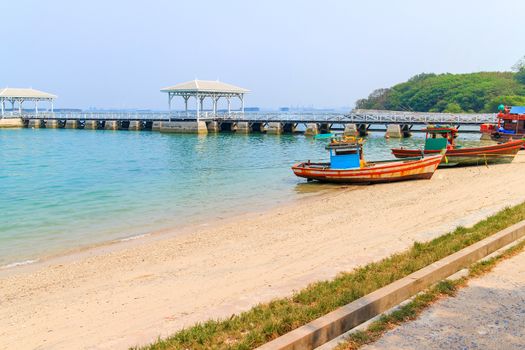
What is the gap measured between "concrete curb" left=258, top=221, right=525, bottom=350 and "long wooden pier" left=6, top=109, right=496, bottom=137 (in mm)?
46507

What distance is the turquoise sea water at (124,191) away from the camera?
15.2m

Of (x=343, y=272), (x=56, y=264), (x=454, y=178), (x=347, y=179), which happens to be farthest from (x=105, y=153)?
(x=343, y=272)

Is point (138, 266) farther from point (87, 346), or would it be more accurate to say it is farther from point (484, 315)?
point (484, 315)

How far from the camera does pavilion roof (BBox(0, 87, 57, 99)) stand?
276 ft

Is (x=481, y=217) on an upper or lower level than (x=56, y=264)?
upper

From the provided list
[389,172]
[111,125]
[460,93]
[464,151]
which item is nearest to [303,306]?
[389,172]

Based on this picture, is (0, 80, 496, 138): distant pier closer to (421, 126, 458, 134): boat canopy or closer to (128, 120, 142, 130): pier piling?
(128, 120, 142, 130): pier piling

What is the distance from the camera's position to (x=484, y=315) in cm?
568

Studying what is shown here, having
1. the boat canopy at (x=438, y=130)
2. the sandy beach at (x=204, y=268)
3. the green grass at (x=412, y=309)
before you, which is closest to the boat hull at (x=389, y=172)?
the boat canopy at (x=438, y=130)

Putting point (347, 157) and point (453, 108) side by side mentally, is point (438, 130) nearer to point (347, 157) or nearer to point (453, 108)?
point (347, 157)

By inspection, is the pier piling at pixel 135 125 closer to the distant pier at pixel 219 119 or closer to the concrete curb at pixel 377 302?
the distant pier at pixel 219 119

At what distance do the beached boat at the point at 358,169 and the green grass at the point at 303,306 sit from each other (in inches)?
570

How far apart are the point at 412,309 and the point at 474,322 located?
26.0 inches

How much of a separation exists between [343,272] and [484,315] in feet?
7.79
